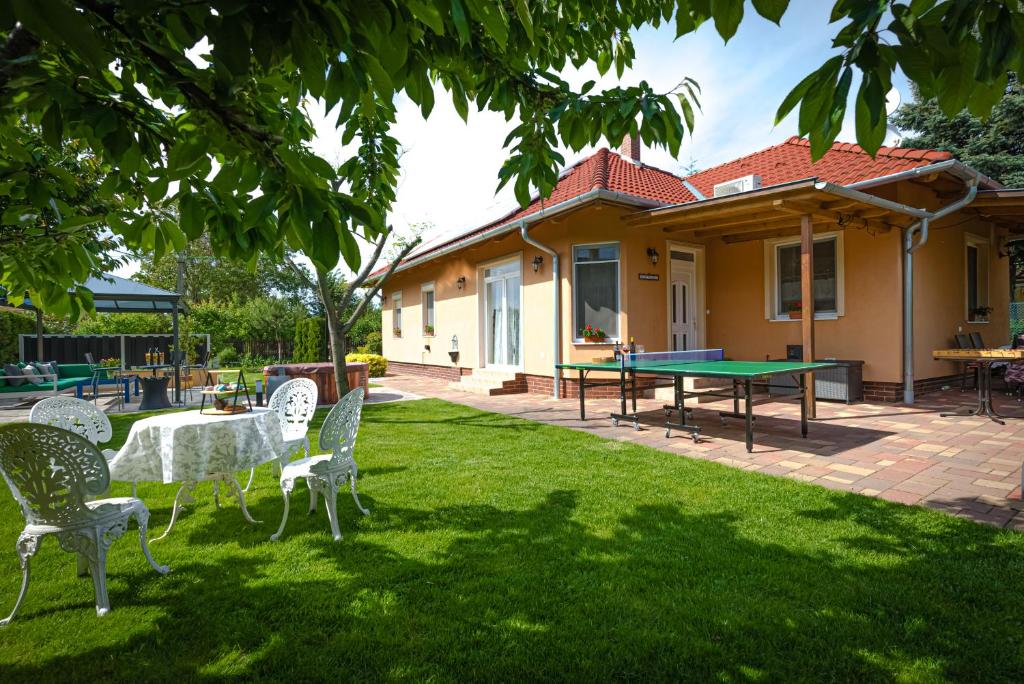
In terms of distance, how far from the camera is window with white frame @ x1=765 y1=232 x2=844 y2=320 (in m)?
10.0

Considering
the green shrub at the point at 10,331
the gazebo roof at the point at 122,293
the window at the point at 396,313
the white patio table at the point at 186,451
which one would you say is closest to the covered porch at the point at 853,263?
the white patio table at the point at 186,451

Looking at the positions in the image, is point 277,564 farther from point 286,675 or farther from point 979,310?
point 979,310

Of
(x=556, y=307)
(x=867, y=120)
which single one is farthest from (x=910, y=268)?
(x=867, y=120)

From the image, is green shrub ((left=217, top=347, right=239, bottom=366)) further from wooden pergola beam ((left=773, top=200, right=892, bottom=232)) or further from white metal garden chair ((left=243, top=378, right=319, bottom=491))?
wooden pergola beam ((left=773, top=200, right=892, bottom=232))

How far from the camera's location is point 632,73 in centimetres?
326

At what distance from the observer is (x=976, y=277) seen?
1167cm

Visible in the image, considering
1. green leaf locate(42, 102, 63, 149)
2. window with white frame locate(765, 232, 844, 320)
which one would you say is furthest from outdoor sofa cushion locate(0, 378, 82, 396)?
window with white frame locate(765, 232, 844, 320)

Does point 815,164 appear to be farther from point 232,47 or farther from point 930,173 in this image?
point 232,47

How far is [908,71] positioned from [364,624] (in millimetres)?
2939

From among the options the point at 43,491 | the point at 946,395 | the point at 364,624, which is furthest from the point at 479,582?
the point at 946,395

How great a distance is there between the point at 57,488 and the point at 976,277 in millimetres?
15799

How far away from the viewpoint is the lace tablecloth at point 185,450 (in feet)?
12.3

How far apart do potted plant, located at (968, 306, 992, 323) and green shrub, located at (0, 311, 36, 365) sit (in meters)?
25.0

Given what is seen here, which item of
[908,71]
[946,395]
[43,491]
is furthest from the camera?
[946,395]
